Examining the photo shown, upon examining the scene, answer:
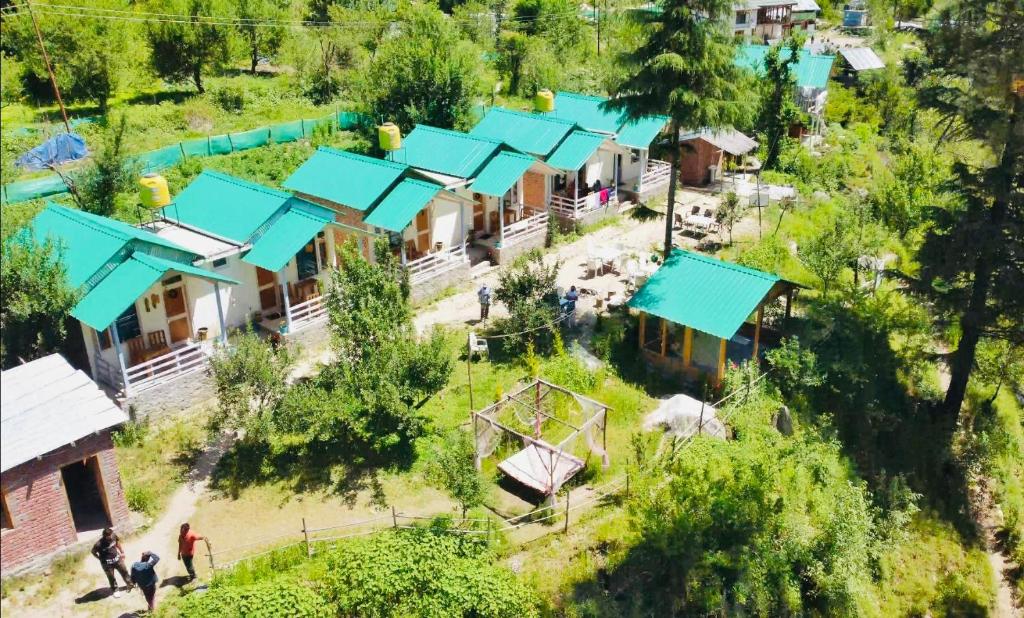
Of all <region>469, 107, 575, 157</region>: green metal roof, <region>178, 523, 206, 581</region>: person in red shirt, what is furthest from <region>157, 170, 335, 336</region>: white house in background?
<region>469, 107, 575, 157</region>: green metal roof

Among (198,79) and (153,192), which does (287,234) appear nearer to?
(153,192)

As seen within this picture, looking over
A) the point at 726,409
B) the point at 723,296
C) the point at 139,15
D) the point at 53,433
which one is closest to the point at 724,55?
the point at 723,296

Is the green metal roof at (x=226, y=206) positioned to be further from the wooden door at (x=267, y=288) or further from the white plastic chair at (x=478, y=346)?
the white plastic chair at (x=478, y=346)

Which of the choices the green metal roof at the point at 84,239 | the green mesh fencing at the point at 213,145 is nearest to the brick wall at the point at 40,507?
the green metal roof at the point at 84,239

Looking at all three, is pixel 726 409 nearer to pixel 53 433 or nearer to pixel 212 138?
pixel 53 433

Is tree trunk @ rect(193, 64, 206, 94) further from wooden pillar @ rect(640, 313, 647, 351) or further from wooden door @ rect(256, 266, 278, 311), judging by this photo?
wooden pillar @ rect(640, 313, 647, 351)

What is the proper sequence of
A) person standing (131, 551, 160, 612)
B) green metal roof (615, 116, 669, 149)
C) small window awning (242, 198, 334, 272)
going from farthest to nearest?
green metal roof (615, 116, 669, 149), small window awning (242, 198, 334, 272), person standing (131, 551, 160, 612)
